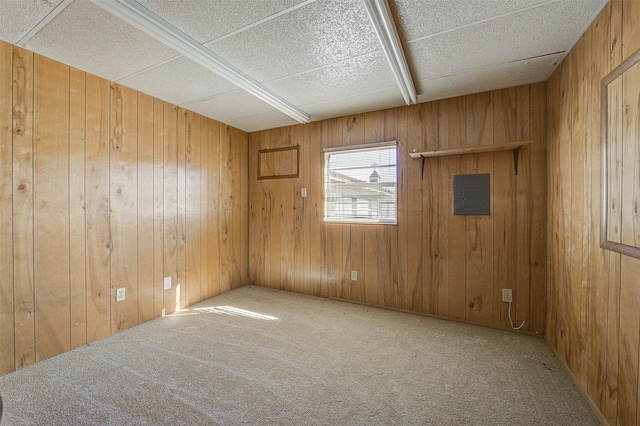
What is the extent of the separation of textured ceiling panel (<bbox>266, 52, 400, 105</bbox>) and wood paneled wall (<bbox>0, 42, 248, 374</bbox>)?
143 centimetres

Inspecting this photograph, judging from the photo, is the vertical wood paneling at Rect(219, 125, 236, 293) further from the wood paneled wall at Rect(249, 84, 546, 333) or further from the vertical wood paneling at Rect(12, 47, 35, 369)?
the vertical wood paneling at Rect(12, 47, 35, 369)

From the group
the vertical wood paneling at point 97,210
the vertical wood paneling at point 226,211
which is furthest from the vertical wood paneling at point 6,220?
the vertical wood paneling at point 226,211

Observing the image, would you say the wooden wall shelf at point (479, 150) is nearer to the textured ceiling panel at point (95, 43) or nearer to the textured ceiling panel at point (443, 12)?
the textured ceiling panel at point (443, 12)

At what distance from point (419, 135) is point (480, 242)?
1289 mm

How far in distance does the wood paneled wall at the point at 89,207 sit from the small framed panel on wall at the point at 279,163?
30.1 inches

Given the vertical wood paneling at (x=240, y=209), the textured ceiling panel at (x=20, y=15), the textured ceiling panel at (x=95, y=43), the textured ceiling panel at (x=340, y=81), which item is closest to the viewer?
the textured ceiling panel at (x=20, y=15)

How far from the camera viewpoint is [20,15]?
163 centimetres

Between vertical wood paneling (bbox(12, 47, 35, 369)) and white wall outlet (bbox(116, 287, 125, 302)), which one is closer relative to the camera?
vertical wood paneling (bbox(12, 47, 35, 369))

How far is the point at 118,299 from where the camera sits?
255 cm

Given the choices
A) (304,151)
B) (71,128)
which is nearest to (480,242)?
(304,151)

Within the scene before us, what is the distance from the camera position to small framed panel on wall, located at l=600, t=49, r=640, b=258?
1305 millimetres

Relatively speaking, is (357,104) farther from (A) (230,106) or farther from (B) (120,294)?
(B) (120,294)

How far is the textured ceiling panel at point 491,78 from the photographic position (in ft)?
7.25

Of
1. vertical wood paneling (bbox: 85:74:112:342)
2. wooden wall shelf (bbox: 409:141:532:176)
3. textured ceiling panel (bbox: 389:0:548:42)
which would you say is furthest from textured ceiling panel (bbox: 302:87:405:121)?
vertical wood paneling (bbox: 85:74:112:342)
